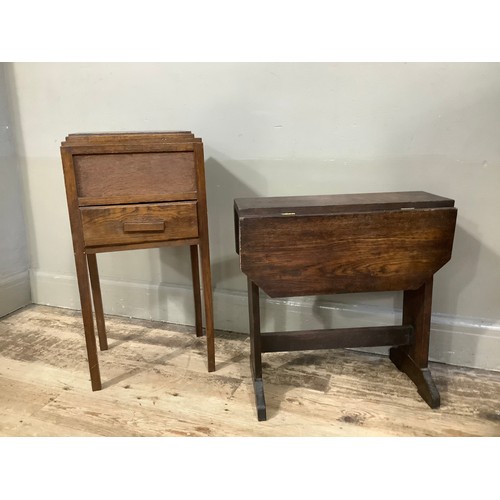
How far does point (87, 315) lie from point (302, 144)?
114cm

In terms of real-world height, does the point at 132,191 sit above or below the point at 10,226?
above

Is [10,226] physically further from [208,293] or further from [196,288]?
[208,293]

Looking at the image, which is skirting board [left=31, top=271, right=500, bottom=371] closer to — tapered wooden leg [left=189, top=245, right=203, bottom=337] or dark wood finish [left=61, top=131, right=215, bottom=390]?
tapered wooden leg [left=189, top=245, right=203, bottom=337]

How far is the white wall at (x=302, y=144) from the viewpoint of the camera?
1.66 m

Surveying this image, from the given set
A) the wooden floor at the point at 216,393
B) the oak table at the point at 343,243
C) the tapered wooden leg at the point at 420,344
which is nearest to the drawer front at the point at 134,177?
the oak table at the point at 343,243

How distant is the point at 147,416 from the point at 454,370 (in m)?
1.27

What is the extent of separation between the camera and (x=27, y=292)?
8.25 feet

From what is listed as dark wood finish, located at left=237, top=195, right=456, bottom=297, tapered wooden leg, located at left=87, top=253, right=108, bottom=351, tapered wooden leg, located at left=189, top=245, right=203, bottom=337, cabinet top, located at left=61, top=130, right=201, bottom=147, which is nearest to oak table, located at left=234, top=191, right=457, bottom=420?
dark wood finish, located at left=237, top=195, right=456, bottom=297

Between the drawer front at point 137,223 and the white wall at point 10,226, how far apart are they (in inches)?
48.5

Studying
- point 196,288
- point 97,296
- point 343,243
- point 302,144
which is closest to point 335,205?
point 343,243

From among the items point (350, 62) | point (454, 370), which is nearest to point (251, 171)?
point (350, 62)

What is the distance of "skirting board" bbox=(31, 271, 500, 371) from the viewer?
1769mm

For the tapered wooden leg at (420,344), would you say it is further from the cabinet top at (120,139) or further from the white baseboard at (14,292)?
the white baseboard at (14,292)

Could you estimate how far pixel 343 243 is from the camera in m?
1.42
